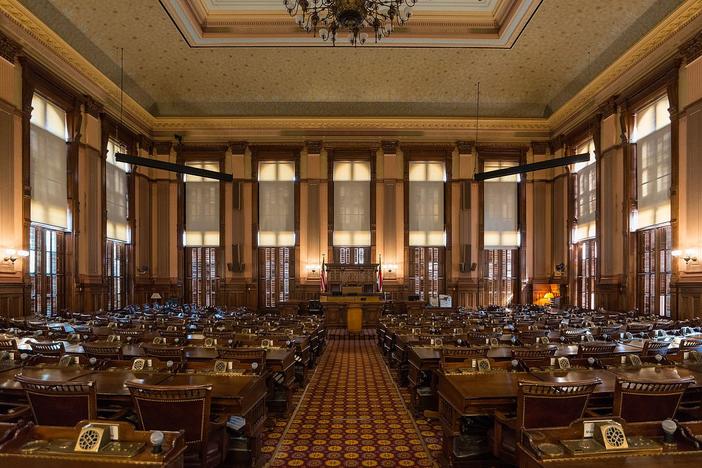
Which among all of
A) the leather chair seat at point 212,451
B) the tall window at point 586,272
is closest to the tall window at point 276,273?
the tall window at point 586,272

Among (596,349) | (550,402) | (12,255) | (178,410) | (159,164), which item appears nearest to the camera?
(178,410)

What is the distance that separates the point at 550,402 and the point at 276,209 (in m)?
18.9

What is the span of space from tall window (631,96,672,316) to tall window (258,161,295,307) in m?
12.6

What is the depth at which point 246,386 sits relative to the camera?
410cm

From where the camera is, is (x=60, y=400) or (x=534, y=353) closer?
(x=60, y=400)

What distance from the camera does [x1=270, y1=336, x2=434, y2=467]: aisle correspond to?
16.5 ft

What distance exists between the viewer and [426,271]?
2167 centimetres

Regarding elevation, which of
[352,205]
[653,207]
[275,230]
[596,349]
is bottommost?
[596,349]

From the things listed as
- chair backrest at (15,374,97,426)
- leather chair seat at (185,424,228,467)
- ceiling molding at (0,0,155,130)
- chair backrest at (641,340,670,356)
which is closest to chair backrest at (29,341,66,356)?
chair backrest at (15,374,97,426)

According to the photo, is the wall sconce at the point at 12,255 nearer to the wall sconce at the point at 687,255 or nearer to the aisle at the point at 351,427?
the aisle at the point at 351,427

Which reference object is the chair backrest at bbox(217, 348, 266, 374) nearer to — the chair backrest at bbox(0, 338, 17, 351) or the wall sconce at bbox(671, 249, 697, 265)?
the chair backrest at bbox(0, 338, 17, 351)

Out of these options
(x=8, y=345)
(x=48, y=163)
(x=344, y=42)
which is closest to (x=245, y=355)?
(x=8, y=345)

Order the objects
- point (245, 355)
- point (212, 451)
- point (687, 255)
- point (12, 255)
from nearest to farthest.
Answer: point (212, 451)
point (245, 355)
point (12, 255)
point (687, 255)

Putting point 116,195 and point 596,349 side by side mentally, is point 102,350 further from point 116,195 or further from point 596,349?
point 116,195
